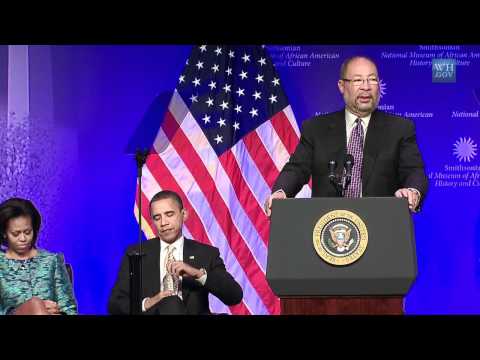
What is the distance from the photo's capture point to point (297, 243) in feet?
16.1

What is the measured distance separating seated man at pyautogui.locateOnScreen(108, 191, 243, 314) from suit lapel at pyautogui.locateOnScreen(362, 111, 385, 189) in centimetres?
133

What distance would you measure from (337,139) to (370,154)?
24cm

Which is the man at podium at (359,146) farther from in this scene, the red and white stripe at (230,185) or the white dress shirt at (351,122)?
the red and white stripe at (230,185)

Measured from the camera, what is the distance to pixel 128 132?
7.82 metres

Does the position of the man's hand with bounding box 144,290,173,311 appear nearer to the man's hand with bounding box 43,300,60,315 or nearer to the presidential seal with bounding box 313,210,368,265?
the man's hand with bounding box 43,300,60,315

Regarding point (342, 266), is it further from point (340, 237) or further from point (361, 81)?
point (361, 81)

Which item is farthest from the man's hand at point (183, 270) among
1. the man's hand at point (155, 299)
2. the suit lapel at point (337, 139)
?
the suit lapel at point (337, 139)

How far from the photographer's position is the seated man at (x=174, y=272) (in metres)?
6.75

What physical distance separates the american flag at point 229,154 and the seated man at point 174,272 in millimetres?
519

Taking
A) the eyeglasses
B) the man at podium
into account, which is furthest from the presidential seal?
the eyeglasses

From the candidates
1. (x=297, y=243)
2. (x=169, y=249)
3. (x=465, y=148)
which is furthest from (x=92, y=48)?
(x=297, y=243)

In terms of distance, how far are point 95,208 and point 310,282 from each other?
3.35 m

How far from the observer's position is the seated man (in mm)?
6746

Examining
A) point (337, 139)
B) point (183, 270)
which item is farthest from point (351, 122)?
point (183, 270)
